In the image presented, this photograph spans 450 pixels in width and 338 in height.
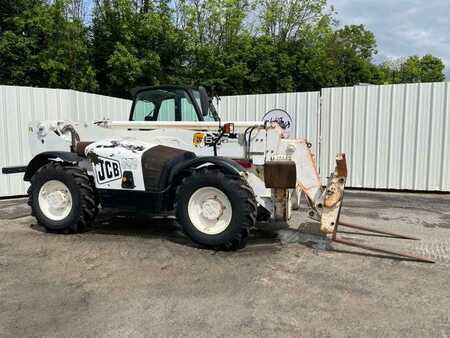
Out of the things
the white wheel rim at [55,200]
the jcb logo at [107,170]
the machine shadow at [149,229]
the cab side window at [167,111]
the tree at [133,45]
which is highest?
the tree at [133,45]

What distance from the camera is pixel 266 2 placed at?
26.2 meters

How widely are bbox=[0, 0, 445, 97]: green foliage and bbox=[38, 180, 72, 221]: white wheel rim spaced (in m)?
11.5

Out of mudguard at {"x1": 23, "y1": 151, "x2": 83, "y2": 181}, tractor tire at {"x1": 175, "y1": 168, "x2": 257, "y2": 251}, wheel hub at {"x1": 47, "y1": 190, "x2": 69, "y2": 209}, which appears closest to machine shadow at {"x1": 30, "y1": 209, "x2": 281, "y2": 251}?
tractor tire at {"x1": 175, "y1": 168, "x2": 257, "y2": 251}

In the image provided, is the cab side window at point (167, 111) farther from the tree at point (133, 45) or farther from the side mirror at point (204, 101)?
the tree at point (133, 45)

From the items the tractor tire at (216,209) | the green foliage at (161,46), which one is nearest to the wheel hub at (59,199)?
the tractor tire at (216,209)

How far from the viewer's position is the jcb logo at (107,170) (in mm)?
5414

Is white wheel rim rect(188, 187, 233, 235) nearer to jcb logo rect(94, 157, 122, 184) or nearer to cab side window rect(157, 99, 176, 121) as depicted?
jcb logo rect(94, 157, 122, 184)

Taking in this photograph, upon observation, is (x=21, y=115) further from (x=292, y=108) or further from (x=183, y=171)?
(x=292, y=108)

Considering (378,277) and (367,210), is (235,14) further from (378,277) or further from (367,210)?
(378,277)

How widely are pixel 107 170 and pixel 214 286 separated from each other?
2397mm

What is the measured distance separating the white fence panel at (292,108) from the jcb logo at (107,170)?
5.87 meters

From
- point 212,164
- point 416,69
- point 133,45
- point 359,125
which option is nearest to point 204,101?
point 212,164

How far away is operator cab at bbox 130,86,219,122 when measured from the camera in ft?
19.0

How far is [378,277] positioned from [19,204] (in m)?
7.17
